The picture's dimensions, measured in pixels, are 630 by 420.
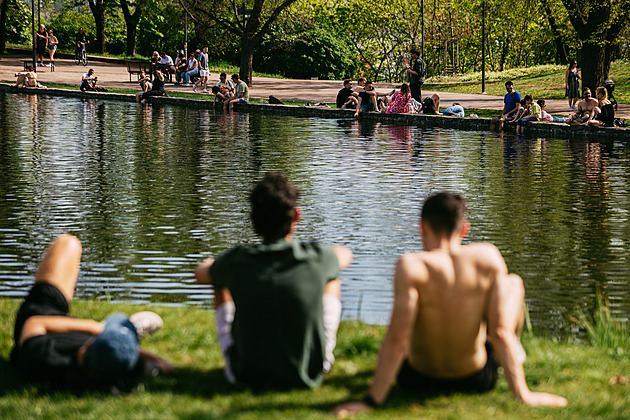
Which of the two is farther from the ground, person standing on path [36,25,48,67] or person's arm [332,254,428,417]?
person standing on path [36,25,48,67]

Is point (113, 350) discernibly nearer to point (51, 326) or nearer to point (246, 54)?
point (51, 326)

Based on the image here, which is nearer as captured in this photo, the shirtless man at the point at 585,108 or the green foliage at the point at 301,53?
the shirtless man at the point at 585,108

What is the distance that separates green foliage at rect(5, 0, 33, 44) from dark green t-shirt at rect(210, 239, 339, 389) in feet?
208

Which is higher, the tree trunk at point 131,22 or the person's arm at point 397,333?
the tree trunk at point 131,22

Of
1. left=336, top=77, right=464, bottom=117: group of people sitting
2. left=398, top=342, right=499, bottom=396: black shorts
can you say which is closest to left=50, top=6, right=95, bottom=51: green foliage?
left=336, top=77, right=464, bottom=117: group of people sitting

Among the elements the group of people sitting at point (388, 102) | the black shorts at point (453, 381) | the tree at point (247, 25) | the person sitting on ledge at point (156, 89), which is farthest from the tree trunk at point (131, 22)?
the black shorts at point (453, 381)

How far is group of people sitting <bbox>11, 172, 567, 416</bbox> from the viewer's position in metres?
4.50

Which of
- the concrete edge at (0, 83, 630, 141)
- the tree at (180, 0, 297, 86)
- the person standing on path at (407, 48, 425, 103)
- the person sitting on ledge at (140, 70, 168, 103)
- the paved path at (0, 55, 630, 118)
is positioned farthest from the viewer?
the tree at (180, 0, 297, 86)

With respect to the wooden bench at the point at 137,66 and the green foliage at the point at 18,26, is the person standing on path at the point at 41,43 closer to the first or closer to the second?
the wooden bench at the point at 137,66

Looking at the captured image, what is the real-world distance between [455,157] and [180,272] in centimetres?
1136

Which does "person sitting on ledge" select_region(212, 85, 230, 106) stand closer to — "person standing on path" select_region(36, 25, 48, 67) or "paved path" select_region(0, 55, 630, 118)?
"paved path" select_region(0, 55, 630, 118)

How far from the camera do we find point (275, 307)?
15.4ft

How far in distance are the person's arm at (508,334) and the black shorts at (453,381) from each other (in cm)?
14

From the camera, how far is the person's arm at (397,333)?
4406mm
